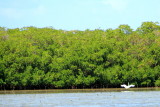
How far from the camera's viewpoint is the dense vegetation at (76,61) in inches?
2660

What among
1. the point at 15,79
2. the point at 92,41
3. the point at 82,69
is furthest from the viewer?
the point at 92,41

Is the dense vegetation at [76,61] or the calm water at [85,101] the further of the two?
the dense vegetation at [76,61]

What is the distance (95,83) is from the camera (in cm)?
7088

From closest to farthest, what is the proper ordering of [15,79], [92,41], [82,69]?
[15,79], [82,69], [92,41]

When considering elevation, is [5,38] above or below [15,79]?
above

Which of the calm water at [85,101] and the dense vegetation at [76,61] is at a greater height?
the dense vegetation at [76,61]

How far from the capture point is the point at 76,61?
70438 mm

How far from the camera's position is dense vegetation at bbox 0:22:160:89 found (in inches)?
2660

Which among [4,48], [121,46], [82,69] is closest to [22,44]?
[4,48]

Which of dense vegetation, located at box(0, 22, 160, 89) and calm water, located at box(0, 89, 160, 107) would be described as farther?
dense vegetation, located at box(0, 22, 160, 89)

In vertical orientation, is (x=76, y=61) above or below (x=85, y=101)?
above

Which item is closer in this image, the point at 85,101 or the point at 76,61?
the point at 85,101

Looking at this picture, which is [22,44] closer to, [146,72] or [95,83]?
[95,83]

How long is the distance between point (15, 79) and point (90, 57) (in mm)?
12121
